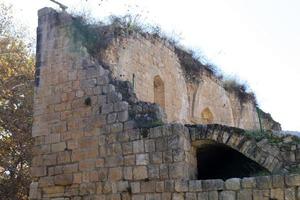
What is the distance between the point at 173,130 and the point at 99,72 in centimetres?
197

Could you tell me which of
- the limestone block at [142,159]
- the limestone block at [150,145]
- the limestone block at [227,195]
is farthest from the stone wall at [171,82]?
the limestone block at [227,195]

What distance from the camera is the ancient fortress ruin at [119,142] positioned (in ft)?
21.8

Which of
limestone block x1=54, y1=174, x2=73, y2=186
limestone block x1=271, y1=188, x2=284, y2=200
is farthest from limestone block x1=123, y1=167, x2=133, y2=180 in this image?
limestone block x1=271, y1=188, x2=284, y2=200

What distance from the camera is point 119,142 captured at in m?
7.41

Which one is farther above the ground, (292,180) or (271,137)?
(271,137)

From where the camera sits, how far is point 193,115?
41.2ft

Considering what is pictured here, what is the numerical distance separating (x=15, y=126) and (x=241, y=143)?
9.92 metres

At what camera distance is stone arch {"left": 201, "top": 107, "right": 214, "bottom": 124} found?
13.4m

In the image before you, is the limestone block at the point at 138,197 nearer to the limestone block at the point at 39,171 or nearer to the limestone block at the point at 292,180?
the limestone block at the point at 39,171

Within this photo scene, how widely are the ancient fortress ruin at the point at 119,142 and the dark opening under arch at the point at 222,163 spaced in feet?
0.06

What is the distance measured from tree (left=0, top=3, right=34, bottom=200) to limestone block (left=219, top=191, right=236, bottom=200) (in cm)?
950

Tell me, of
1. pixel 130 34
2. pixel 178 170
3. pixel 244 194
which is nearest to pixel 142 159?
pixel 178 170

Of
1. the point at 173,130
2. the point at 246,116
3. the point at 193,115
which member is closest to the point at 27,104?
the point at 193,115

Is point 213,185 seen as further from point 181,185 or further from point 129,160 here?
point 129,160
